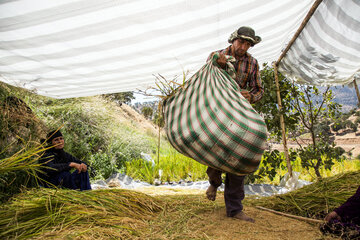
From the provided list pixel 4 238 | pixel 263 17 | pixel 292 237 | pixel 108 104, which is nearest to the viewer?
pixel 4 238

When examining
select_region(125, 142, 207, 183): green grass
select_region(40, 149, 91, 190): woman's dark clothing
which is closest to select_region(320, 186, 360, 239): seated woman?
select_region(40, 149, 91, 190): woman's dark clothing

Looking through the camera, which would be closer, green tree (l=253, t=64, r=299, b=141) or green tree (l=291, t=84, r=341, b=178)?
green tree (l=291, t=84, r=341, b=178)

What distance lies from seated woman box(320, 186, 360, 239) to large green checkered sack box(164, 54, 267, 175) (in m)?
0.68

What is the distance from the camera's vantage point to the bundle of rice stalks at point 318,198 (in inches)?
82.9

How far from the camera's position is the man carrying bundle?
6.10ft

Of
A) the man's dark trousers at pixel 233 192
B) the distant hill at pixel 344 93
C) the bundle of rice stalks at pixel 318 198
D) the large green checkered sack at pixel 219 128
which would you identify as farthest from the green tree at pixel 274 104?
the large green checkered sack at pixel 219 128

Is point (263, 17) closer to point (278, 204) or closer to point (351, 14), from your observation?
point (351, 14)

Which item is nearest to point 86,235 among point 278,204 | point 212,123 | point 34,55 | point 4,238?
point 4,238

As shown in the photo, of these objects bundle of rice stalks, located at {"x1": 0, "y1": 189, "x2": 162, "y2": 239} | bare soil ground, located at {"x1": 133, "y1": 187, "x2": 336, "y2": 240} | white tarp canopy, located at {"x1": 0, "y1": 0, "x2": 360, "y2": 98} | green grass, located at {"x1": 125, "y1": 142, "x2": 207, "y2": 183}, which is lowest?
green grass, located at {"x1": 125, "y1": 142, "x2": 207, "y2": 183}

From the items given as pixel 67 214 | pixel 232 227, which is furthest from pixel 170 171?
Answer: pixel 67 214

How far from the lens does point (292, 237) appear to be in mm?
1598

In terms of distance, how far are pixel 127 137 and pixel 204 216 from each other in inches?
216

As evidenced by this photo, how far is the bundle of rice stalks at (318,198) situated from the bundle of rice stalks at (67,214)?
137 cm

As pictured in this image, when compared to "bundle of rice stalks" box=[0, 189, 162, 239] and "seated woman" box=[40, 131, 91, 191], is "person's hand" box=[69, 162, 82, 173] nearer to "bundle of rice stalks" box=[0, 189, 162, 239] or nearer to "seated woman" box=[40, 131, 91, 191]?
"seated woman" box=[40, 131, 91, 191]
